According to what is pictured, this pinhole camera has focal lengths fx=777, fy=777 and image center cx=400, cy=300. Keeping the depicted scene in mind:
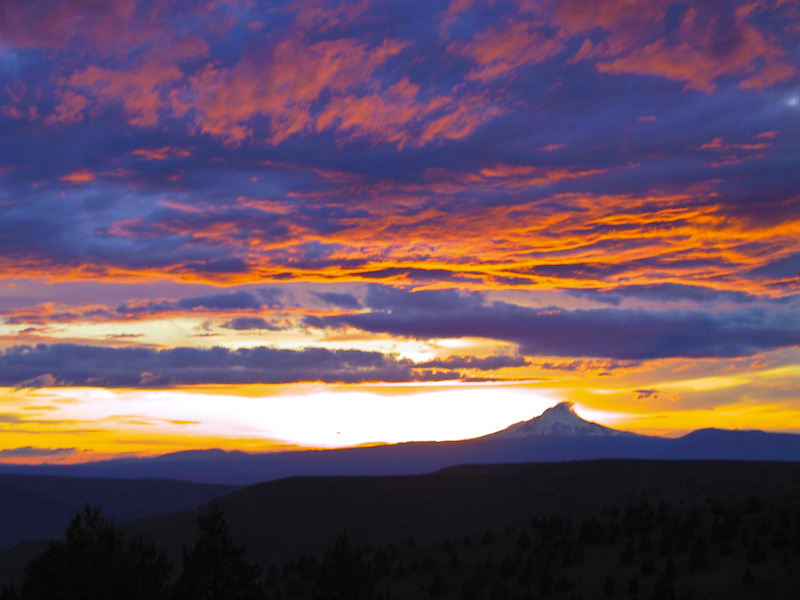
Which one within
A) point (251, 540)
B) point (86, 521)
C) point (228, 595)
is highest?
point (86, 521)

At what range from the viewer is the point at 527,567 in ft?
89.0

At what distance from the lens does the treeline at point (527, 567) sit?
21.9 metres

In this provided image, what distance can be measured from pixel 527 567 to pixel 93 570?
14.2m

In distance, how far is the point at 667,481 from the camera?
5812 cm

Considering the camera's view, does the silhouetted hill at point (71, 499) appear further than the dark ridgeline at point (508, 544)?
Yes

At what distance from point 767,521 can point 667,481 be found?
1292 inches

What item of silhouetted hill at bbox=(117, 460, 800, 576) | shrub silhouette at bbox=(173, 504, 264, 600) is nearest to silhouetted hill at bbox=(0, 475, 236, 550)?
silhouetted hill at bbox=(117, 460, 800, 576)

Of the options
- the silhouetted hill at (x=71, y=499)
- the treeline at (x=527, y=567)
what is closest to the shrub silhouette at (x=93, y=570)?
the treeline at (x=527, y=567)

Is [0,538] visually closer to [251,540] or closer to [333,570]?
[251,540]

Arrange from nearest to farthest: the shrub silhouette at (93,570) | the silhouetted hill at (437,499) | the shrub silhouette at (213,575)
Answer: the shrub silhouette at (93,570) < the shrub silhouette at (213,575) < the silhouetted hill at (437,499)

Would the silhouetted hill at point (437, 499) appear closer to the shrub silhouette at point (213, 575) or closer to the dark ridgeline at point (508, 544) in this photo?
the dark ridgeline at point (508, 544)

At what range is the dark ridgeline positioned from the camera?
22297 mm

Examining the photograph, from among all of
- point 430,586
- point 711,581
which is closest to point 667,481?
point 430,586

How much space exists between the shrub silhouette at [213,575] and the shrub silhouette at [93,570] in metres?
1.07
